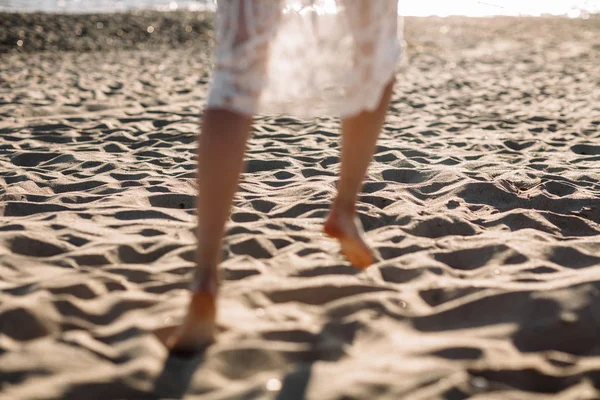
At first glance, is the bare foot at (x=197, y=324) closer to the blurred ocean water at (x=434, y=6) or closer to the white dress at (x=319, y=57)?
the white dress at (x=319, y=57)

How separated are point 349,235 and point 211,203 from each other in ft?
2.08

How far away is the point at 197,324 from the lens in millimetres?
1718

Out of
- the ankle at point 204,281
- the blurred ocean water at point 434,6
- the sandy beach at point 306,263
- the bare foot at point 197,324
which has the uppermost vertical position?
the blurred ocean water at point 434,6

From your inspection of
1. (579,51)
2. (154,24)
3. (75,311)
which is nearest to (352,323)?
(75,311)

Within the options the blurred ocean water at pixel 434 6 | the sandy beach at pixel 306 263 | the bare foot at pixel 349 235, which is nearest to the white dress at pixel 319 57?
the bare foot at pixel 349 235

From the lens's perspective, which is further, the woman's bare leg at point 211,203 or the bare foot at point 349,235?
the bare foot at point 349,235

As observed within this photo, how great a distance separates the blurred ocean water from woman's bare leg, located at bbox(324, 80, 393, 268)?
1839 cm

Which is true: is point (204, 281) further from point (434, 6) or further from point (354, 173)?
point (434, 6)

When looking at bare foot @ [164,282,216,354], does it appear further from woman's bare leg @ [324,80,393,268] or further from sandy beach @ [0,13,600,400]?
woman's bare leg @ [324,80,393,268]

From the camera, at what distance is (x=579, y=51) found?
1034cm

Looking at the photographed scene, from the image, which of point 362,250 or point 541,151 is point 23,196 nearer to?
point 362,250

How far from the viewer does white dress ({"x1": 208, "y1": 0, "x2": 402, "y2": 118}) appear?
166cm

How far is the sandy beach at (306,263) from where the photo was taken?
162 centimetres

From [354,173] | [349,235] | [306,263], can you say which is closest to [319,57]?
[354,173]
